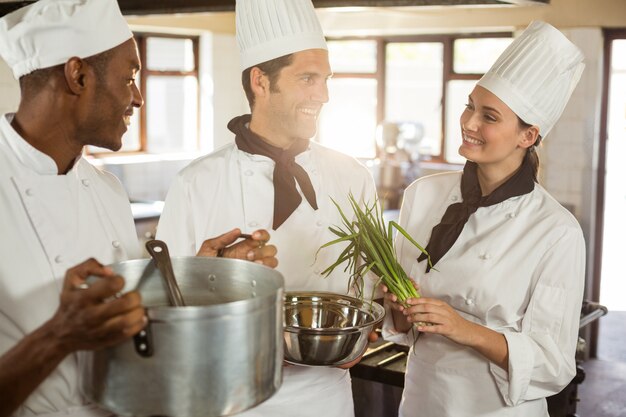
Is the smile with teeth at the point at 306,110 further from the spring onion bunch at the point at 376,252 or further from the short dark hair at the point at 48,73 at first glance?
the short dark hair at the point at 48,73

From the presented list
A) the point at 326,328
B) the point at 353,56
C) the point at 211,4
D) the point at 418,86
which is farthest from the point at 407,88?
the point at 326,328

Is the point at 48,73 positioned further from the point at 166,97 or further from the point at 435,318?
the point at 166,97

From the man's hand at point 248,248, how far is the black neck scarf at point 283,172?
496 mm

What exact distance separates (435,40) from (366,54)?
90 cm

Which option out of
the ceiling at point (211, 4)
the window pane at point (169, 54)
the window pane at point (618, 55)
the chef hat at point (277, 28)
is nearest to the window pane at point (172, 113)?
the window pane at point (169, 54)

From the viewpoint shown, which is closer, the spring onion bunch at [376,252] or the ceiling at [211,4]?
the spring onion bunch at [376,252]

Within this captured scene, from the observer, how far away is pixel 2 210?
69.6 inches

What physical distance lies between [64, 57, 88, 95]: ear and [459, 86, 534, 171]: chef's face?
3.99 ft

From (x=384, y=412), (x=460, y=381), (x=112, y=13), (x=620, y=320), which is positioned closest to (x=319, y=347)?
(x=460, y=381)

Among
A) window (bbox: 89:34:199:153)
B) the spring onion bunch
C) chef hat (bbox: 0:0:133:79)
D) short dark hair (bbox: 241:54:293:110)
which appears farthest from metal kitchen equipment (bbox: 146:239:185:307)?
window (bbox: 89:34:199:153)

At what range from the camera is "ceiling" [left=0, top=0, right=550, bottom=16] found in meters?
3.40

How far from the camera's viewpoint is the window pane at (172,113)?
879 cm

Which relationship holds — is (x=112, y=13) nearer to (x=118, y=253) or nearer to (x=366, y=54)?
(x=118, y=253)

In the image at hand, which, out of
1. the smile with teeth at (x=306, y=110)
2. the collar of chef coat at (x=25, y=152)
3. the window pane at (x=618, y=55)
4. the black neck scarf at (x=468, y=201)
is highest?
the window pane at (x=618, y=55)
